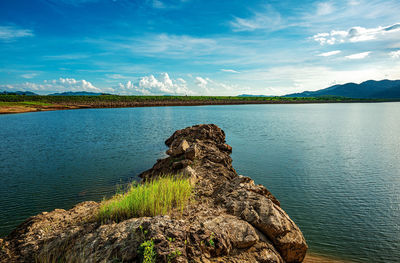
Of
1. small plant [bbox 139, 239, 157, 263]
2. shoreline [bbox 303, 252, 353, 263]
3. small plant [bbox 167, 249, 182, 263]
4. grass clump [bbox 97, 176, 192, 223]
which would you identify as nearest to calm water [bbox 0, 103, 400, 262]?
shoreline [bbox 303, 252, 353, 263]

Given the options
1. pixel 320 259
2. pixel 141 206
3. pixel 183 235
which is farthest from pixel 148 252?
pixel 320 259

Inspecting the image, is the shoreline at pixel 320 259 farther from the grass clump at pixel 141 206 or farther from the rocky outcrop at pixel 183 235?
the grass clump at pixel 141 206

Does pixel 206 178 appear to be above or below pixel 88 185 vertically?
above

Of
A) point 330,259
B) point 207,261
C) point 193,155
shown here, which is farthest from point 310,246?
point 193,155

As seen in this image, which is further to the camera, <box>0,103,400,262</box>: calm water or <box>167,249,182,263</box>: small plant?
<box>0,103,400,262</box>: calm water

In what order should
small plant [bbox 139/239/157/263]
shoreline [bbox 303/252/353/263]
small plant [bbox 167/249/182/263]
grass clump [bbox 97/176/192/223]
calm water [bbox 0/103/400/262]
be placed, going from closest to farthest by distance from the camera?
small plant [bbox 139/239/157/263] → small plant [bbox 167/249/182/263] → grass clump [bbox 97/176/192/223] → shoreline [bbox 303/252/353/263] → calm water [bbox 0/103/400/262]

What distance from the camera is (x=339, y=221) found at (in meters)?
10.2

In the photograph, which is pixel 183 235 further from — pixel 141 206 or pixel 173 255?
pixel 141 206

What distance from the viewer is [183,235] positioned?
527 centimetres

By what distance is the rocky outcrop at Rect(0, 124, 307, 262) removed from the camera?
5090 mm

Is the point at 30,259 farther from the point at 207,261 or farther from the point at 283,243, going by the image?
the point at 283,243

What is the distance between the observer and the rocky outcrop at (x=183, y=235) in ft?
16.7

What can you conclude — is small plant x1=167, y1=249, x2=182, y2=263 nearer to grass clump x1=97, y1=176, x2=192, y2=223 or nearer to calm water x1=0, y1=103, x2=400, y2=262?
grass clump x1=97, y1=176, x2=192, y2=223

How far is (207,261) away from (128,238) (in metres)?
1.97
